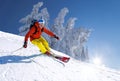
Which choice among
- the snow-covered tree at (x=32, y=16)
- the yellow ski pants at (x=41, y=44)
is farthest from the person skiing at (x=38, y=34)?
the snow-covered tree at (x=32, y=16)

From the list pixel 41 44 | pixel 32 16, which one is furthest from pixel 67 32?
pixel 41 44

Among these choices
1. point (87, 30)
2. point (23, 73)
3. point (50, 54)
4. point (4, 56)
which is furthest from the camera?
point (87, 30)

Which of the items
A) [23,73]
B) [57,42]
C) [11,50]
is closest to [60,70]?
[23,73]

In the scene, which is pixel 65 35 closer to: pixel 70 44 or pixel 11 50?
pixel 70 44

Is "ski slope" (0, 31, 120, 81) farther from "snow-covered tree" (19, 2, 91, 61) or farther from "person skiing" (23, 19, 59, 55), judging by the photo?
"snow-covered tree" (19, 2, 91, 61)

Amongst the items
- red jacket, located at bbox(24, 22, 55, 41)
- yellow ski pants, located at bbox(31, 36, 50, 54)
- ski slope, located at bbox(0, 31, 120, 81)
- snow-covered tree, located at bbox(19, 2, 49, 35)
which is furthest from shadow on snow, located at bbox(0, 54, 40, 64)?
snow-covered tree, located at bbox(19, 2, 49, 35)

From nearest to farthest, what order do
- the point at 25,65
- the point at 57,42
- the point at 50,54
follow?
1. the point at 25,65
2. the point at 50,54
3. the point at 57,42

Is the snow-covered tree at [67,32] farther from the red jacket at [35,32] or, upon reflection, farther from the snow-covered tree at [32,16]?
the red jacket at [35,32]

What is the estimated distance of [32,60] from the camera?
413 inches

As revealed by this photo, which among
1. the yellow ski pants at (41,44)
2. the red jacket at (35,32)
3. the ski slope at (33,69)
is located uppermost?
the red jacket at (35,32)

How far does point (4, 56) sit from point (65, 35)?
52272mm

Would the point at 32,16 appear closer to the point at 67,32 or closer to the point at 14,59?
the point at 67,32

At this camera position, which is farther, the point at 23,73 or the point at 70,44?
the point at 70,44

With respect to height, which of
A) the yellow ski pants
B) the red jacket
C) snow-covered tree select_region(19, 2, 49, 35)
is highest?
snow-covered tree select_region(19, 2, 49, 35)
